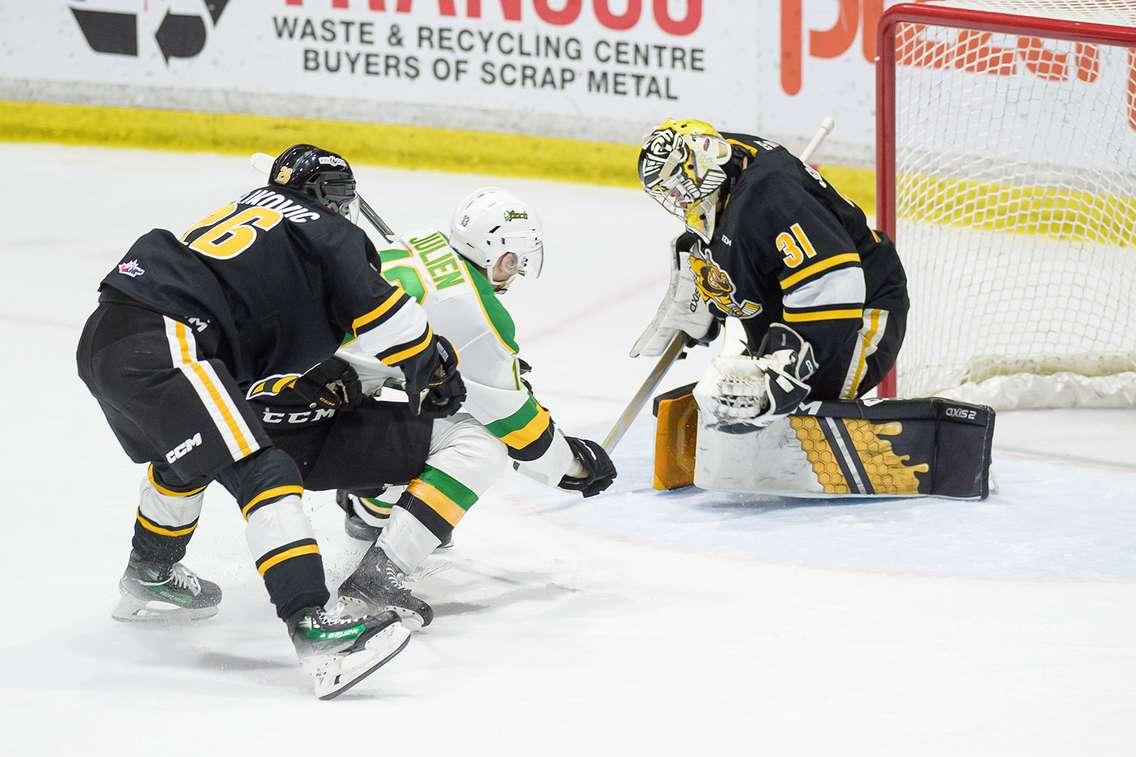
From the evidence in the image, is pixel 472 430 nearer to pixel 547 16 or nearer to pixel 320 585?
pixel 320 585

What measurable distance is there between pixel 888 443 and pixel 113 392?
5.86ft

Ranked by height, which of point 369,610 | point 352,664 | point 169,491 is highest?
point 169,491

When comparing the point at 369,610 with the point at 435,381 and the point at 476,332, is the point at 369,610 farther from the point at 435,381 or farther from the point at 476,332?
the point at 476,332

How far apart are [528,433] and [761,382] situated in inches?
26.4

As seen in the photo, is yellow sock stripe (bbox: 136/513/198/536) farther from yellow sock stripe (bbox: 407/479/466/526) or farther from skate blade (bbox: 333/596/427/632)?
yellow sock stripe (bbox: 407/479/466/526)

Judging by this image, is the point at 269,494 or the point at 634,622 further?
the point at 634,622

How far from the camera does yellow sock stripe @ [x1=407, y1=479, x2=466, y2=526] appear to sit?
9.81 ft

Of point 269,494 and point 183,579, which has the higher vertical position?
point 269,494

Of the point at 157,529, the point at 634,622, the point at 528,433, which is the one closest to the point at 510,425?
the point at 528,433

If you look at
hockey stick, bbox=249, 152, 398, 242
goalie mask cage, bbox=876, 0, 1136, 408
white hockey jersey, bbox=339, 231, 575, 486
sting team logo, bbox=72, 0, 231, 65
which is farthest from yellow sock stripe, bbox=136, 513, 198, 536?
sting team logo, bbox=72, 0, 231, 65

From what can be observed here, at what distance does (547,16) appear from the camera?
21.8 ft

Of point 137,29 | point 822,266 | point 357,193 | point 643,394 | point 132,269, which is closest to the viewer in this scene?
point 132,269

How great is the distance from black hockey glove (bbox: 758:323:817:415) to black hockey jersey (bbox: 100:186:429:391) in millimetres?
1079

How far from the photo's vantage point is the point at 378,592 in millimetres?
2934
